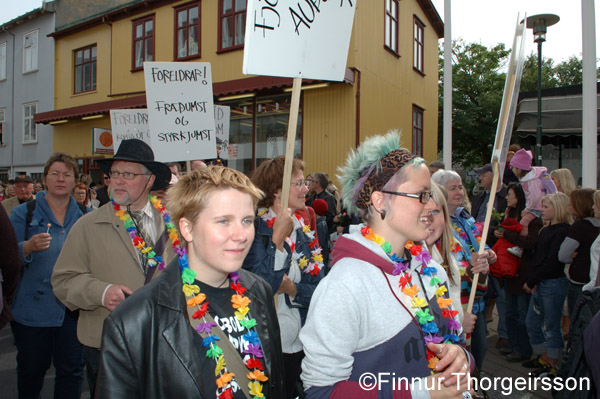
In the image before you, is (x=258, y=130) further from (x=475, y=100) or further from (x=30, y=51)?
(x=475, y=100)

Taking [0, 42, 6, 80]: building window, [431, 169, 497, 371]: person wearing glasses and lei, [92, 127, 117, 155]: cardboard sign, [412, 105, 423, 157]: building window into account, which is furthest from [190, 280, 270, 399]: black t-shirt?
[0, 42, 6, 80]: building window

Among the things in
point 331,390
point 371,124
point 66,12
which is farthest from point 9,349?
point 66,12

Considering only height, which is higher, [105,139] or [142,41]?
[142,41]

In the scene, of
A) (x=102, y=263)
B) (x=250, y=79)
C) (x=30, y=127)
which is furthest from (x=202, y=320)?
(x=30, y=127)

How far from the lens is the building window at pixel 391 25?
13.5 m

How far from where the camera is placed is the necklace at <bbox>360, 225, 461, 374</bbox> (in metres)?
1.85

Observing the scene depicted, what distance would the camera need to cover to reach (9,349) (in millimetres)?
5520

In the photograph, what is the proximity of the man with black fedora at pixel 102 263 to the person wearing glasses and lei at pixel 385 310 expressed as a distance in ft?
4.62

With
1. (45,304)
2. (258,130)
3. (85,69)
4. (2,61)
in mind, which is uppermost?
(2,61)

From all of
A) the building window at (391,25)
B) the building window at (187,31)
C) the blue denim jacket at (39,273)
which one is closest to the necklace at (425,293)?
the blue denim jacket at (39,273)

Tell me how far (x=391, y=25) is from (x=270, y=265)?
42.7 feet

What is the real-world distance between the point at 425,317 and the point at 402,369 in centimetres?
25

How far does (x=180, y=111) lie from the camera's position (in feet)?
13.9

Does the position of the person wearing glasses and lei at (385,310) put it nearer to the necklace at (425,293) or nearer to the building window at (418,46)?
the necklace at (425,293)
